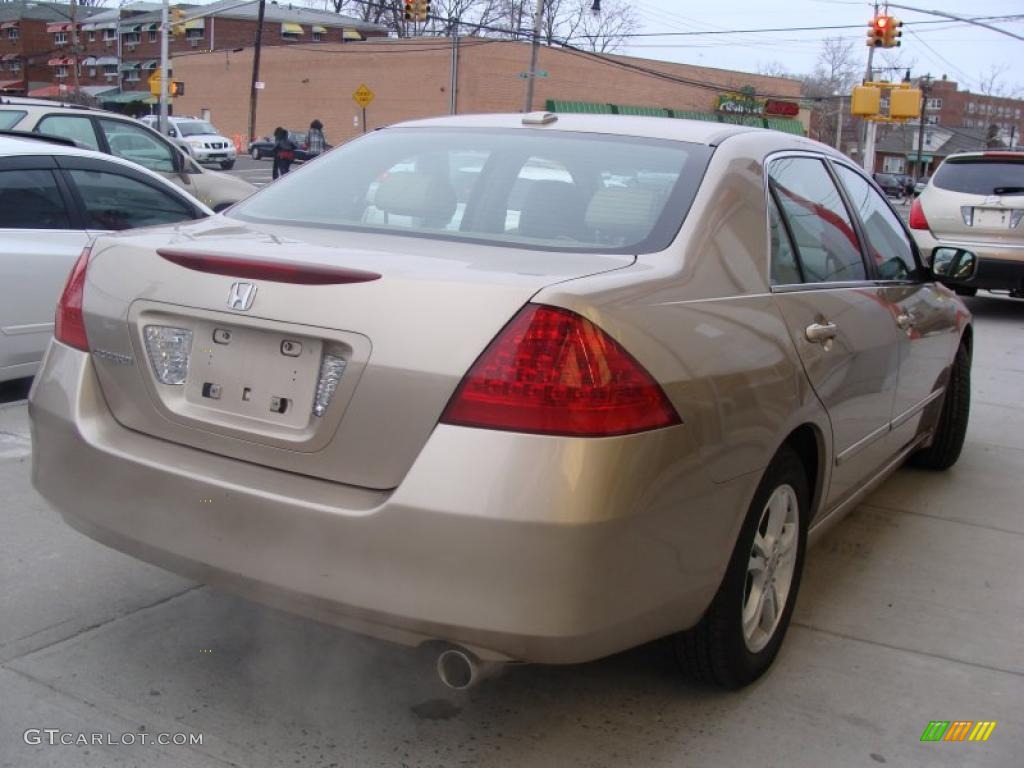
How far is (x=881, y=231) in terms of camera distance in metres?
4.48

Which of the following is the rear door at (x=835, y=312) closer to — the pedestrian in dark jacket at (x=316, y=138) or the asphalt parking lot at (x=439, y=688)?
the asphalt parking lot at (x=439, y=688)

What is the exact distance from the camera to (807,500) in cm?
339

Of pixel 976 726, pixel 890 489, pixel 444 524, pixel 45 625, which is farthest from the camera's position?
pixel 890 489

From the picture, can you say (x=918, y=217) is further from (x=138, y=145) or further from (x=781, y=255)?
(x=781, y=255)

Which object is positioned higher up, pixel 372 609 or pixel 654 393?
pixel 654 393

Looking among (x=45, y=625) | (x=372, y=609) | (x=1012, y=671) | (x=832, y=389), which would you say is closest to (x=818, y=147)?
(x=832, y=389)

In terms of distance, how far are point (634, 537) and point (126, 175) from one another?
5473mm

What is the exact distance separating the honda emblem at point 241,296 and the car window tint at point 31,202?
414 cm

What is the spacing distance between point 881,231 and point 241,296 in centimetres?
285

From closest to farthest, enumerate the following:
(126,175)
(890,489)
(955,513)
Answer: (955,513) < (890,489) < (126,175)

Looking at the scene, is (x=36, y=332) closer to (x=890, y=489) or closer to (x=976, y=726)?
(x=890, y=489)

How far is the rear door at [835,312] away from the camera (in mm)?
3330

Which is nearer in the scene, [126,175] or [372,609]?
[372,609]

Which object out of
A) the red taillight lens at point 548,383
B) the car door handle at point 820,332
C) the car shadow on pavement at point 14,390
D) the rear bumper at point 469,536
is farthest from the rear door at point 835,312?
the car shadow on pavement at point 14,390
